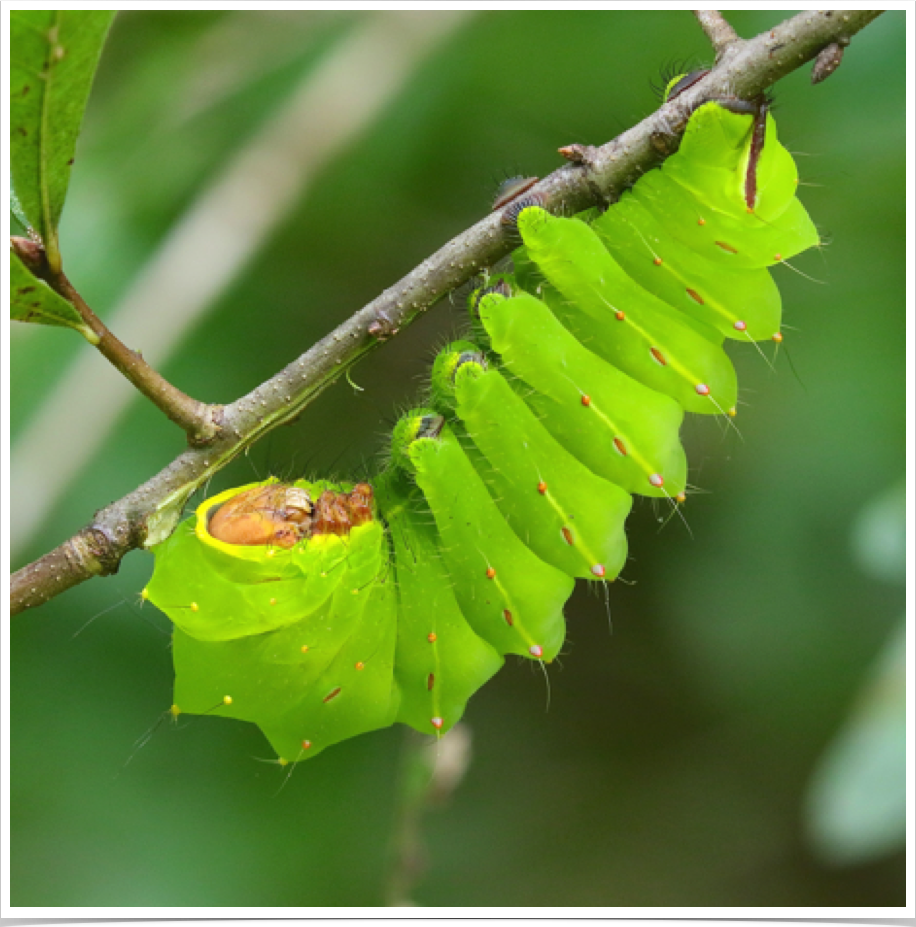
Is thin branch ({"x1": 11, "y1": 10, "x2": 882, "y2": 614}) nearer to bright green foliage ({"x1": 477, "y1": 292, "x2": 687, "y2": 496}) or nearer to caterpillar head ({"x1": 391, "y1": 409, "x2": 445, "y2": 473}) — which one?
bright green foliage ({"x1": 477, "y1": 292, "x2": 687, "y2": 496})

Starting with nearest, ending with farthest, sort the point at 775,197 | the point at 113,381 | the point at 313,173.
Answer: the point at 775,197 < the point at 113,381 < the point at 313,173

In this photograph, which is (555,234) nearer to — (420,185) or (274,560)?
(274,560)

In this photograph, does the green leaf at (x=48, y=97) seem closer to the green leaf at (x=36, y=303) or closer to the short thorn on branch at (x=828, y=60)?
the green leaf at (x=36, y=303)

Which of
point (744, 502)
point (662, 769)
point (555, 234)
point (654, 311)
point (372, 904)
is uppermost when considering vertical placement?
point (555, 234)

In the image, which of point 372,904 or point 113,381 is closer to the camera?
point 113,381

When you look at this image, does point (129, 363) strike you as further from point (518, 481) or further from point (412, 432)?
point (518, 481)

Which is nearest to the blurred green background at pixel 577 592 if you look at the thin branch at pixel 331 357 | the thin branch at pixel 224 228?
the thin branch at pixel 224 228

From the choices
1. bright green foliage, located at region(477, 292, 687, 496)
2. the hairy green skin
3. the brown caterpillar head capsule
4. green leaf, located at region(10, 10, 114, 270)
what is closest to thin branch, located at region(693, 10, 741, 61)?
the hairy green skin

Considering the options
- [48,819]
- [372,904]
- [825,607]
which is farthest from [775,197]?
[48,819]
